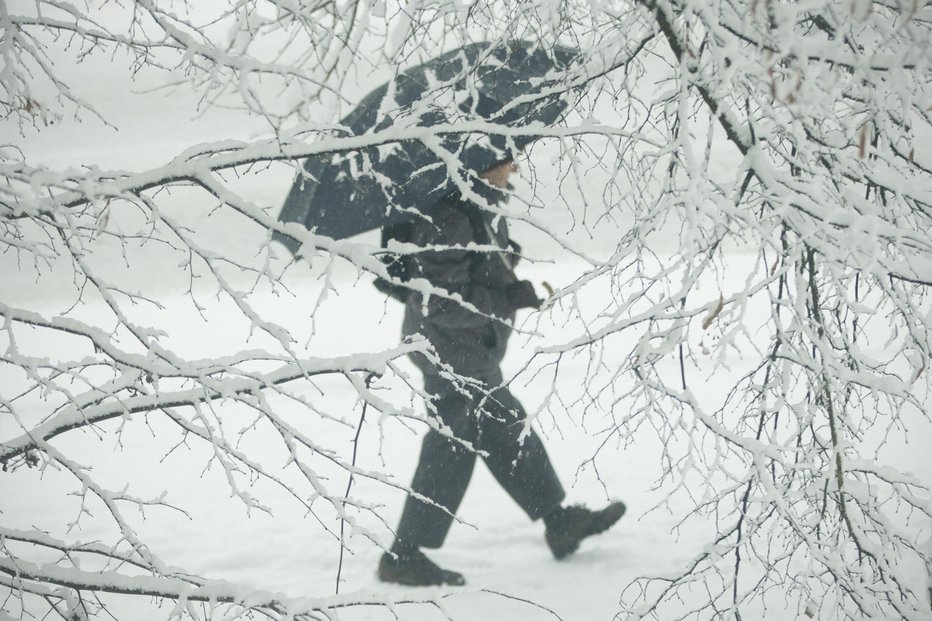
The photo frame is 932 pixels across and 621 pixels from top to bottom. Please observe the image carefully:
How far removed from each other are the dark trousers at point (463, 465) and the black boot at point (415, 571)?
0.05 metres

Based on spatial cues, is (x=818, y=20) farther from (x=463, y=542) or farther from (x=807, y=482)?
(x=463, y=542)

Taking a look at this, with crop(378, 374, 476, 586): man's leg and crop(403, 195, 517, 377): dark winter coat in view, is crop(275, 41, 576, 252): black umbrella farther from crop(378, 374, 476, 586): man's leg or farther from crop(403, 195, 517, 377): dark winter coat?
crop(378, 374, 476, 586): man's leg

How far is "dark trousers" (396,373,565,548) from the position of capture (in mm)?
3127

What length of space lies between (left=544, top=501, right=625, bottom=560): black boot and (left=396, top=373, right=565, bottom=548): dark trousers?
6 centimetres

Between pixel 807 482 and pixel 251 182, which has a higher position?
pixel 251 182

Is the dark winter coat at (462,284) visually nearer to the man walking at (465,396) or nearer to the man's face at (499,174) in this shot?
the man walking at (465,396)

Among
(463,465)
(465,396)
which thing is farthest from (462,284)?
(463,465)

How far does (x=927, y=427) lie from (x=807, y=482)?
127 inches

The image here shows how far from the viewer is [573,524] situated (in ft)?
10.7

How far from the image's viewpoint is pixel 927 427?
457 centimetres

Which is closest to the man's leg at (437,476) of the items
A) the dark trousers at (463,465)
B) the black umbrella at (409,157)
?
the dark trousers at (463,465)

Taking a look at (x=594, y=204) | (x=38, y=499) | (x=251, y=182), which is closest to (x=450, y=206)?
(x=38, y=499)

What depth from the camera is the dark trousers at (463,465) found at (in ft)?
10.3

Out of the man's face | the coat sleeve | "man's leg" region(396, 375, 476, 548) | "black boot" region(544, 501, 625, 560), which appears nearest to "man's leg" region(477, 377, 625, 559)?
"black boot" region(544, 501, 625, 560)
